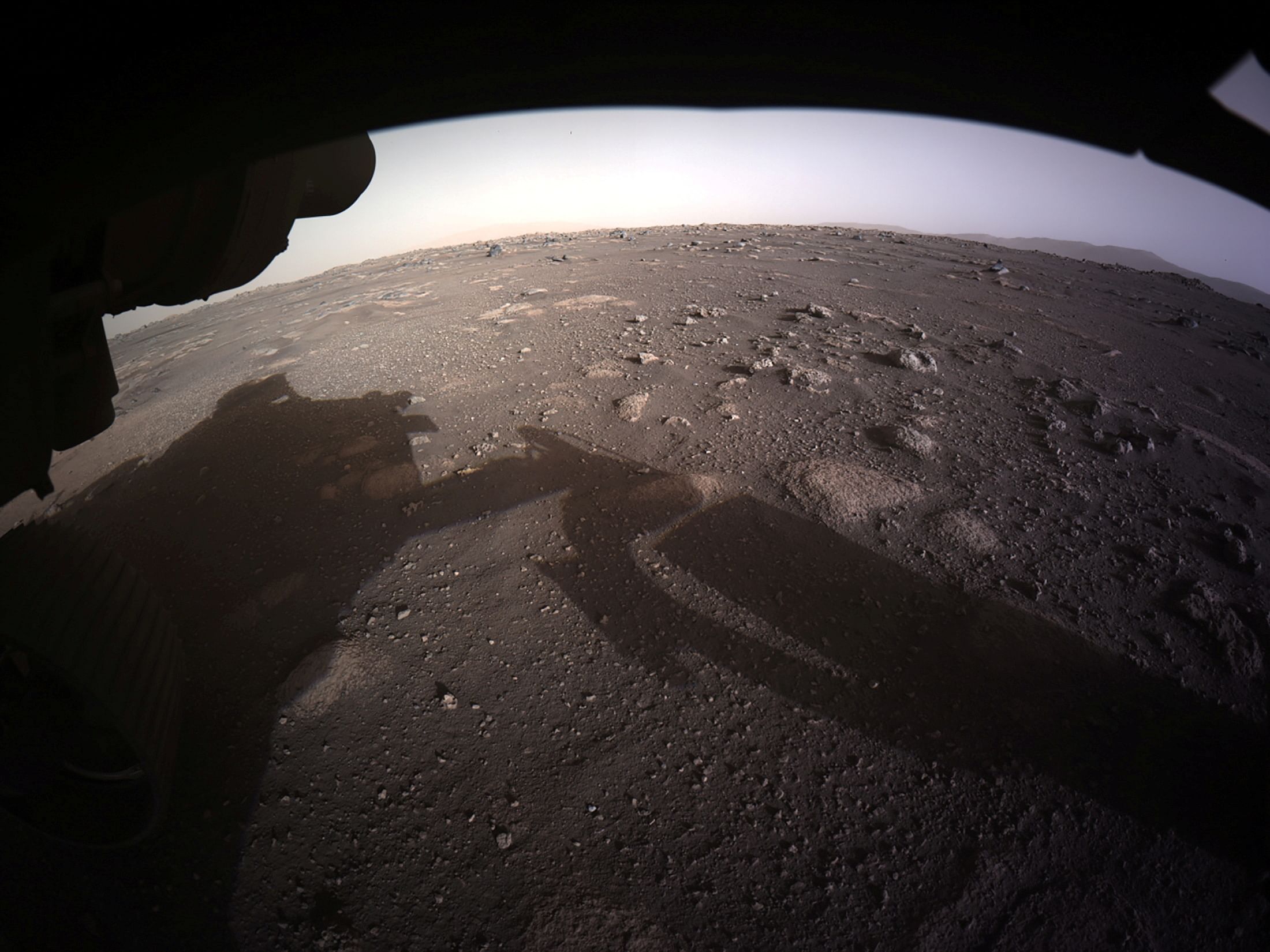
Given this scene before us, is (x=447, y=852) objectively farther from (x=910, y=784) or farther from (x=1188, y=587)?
(x=1188, y=587)

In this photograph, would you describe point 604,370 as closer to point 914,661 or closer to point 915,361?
point 915,361

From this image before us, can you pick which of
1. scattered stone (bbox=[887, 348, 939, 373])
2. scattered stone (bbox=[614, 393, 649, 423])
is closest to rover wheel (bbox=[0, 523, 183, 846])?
scattered stone (bbox=[614, 393, 649, 423])

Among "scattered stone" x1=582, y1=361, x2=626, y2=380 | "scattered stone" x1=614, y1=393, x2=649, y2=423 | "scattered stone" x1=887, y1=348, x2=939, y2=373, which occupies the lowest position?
"scattered stone" x1=614, y1=393, x2=649, y2=423

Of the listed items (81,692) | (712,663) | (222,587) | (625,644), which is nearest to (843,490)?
(712,663)

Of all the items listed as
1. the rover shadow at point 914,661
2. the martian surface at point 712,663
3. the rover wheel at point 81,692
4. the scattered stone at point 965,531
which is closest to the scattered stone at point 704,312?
the martian surface at point 712,663

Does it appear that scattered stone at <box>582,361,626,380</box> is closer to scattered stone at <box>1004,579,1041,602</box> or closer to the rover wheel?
scattered stone at <box>1004,579,1041,602</box>

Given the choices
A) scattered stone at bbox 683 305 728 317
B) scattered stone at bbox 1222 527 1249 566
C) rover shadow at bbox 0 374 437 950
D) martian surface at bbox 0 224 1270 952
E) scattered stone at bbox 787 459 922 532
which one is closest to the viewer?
martian surface at bbox 0 224 1270 952
